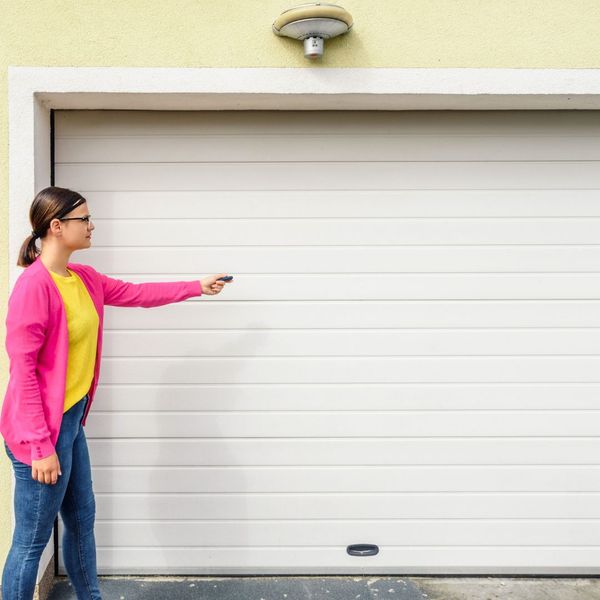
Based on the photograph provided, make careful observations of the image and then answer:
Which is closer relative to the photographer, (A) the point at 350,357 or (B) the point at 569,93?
(B) the point at 569,93

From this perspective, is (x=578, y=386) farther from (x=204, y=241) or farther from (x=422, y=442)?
(x=204, y=241)

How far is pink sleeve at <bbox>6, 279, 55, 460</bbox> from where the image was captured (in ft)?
7.55

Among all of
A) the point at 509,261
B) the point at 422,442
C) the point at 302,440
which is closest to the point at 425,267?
the point at 509,261

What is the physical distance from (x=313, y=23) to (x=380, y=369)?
5.93 ft

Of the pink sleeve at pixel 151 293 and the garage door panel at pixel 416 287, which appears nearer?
the pink sleeve at pixel 151 293

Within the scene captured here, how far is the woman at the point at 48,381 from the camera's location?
2.32m

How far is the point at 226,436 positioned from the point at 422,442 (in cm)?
110

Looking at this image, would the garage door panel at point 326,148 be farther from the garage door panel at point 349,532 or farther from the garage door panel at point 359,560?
the garage door panel at point 359,560

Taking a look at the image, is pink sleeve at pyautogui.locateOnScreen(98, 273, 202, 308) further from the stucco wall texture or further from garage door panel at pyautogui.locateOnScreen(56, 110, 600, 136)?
garage door panel at pyautogui.locateOnScreen(56, 110, 600, 136)

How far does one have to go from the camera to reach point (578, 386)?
3314 millimetres

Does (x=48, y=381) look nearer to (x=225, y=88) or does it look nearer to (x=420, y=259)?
(x=225, y=88)

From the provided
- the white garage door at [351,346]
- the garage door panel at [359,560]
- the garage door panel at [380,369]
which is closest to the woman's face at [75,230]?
the white garage door at [351,346]

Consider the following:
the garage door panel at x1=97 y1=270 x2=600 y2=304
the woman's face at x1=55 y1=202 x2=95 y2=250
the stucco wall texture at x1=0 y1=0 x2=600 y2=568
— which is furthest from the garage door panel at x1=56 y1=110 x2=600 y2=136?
the woman's face at x1=55 y1=202 x2=95 y2=250

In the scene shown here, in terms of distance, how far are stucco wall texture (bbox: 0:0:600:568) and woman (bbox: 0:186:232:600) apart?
64 cm
